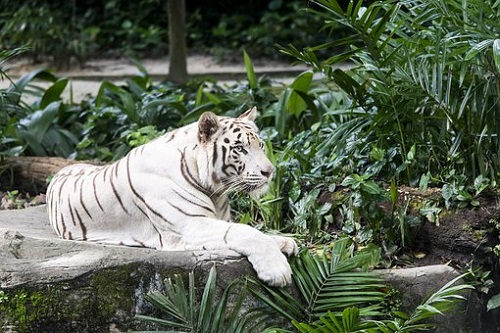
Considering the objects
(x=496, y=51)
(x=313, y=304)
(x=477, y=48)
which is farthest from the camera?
(x=477, y=48)

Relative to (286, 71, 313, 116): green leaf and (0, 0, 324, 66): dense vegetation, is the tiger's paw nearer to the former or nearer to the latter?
(286, 71, 313, 116): green leaf

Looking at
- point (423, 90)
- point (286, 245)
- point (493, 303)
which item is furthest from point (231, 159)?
point (493, 303)

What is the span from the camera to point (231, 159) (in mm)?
5008

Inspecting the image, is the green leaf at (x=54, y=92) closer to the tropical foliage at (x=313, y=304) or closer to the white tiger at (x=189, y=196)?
the white tiger at (x=189, y=196)

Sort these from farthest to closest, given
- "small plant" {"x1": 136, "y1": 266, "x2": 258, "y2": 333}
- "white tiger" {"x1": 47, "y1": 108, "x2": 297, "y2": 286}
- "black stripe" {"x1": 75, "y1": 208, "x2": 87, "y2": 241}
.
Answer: "black stripe" {"x1": 75, "y1": 208, "x2": 87, "y2": 241}
"white tiger" {"x1": 47, "y1": 108, "x2": 297, "y2": 286}
"small plant" {"x1": 136, "y1": 266, "x2": 258, "y2": 333}

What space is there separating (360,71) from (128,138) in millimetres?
1875

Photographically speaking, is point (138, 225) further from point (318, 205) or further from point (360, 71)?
point (360, 71)

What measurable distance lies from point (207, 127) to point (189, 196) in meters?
0.38

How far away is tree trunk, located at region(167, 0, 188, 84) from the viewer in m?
9.87

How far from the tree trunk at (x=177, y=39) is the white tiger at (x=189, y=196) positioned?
15.5ft

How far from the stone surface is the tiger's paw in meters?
0.06

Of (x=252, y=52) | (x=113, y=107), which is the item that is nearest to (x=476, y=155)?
(x=113, y=107)

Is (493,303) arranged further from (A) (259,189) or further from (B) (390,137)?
(A) (259,189)

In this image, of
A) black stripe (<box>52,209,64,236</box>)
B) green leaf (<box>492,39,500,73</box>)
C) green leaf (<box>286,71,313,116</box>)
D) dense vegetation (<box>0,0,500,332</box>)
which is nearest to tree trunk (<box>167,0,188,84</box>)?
green leaf (<box>286,71,313,116</box>)
